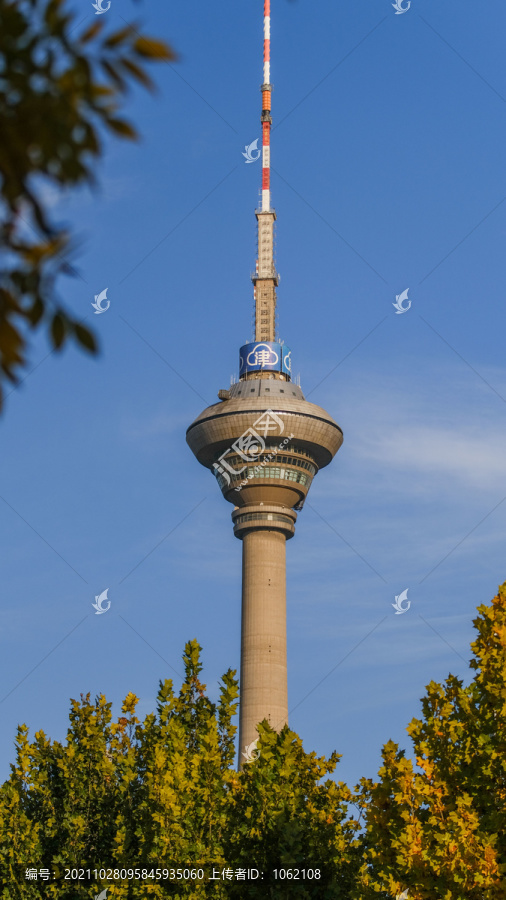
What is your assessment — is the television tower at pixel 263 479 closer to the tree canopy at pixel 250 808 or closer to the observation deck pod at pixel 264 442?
the observation deck pod at pixel 264 442

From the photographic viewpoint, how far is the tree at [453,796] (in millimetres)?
31125

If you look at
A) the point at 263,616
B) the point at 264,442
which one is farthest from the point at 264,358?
the point at 263,616

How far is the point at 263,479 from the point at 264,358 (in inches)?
908

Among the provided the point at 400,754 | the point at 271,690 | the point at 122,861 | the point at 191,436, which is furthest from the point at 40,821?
the point at 191,436

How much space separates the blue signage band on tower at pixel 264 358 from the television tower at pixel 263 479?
370 cm

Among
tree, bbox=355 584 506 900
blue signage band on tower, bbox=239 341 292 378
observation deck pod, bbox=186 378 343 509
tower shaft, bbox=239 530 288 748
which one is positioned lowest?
tree, bbox=355 584 506 900

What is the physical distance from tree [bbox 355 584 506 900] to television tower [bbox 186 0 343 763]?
139 m

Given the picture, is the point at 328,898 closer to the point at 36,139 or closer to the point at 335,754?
the point at 335,754

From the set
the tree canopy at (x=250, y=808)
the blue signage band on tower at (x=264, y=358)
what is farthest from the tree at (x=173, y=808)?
the blue signage band on tower at (x=264, y=358)

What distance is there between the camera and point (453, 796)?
111 ft

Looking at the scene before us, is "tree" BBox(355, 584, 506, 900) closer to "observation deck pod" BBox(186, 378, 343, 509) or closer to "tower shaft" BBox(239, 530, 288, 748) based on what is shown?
"tower shaft" BBox(239, 530, 288, 748)

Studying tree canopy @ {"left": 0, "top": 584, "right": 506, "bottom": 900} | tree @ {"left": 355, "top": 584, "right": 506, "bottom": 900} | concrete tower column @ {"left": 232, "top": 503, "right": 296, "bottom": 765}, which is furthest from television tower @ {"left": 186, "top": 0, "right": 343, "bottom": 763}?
tree @ {"left": 355, "top": 584, "right": 506, "bottom": 900}

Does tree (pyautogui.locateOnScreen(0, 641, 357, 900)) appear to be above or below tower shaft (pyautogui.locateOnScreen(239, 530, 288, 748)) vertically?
below

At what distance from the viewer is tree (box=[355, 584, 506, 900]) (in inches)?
1225
